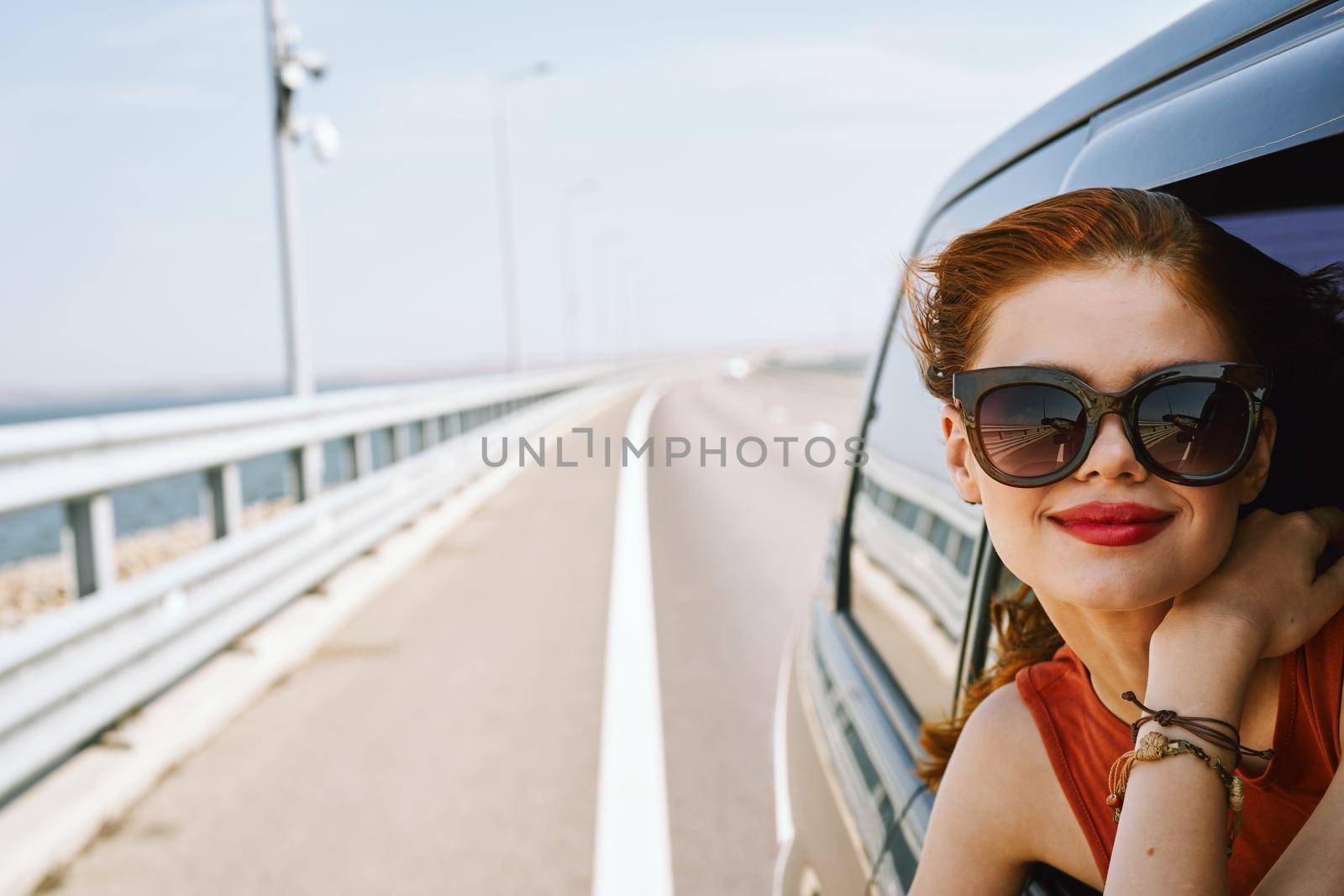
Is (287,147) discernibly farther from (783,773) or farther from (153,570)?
(783,773)

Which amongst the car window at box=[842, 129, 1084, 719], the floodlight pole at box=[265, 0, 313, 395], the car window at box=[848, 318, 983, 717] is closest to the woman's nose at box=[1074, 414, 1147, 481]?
the car window at box=[842, 129, 1084, 719]

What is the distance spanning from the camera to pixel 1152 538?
116 centimetres

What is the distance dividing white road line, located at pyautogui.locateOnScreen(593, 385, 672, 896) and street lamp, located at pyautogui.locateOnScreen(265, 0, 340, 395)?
14.1 ft

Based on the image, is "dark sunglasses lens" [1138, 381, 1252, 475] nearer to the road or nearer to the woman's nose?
the woman's nose

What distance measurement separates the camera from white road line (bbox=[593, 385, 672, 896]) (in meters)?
3.79

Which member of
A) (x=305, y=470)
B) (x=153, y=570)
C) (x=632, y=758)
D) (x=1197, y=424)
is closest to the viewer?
(x=1197, y=424)

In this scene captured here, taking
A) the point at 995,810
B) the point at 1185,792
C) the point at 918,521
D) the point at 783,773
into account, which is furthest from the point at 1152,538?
the point at 783,773

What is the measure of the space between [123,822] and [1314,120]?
4.39 meters

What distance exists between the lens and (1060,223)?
1.24m

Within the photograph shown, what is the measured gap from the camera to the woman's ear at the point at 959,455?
143cm

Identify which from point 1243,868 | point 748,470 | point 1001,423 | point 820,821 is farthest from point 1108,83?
point 748,470

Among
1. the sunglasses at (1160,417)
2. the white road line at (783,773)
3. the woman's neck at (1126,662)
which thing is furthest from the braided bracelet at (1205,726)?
the white road line at (783,773)

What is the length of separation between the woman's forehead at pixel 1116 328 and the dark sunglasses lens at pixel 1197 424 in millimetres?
36

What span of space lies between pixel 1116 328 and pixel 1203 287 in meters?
0.09
